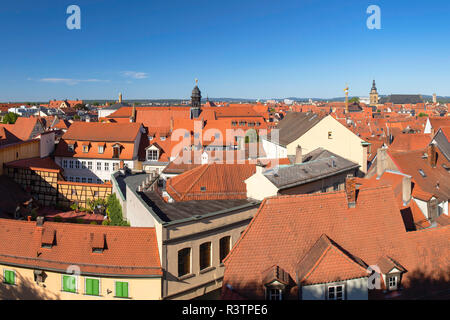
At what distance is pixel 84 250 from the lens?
1984 cm

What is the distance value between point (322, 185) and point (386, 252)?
9.77 meters

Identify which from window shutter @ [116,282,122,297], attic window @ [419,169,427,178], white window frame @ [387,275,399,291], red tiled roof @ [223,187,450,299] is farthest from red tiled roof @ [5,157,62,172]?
white window frame @ [387,275,399,291]

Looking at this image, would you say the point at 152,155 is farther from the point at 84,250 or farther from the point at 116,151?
the point at 84,250

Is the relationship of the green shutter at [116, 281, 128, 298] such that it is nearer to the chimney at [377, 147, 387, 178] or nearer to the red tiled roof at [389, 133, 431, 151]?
the chimney at [377, 147, 387, 178]

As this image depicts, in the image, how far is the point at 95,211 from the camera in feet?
127

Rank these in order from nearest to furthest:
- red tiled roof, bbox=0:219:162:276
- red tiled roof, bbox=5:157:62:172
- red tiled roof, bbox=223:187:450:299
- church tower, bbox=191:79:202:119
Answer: red tiled roof, bbox=223:187:450:299 → red tiled roof, bbox=0:219:162:276 → red tiled roof, bbox=5:157:62:172 → church tower, bbox=191:79:202:119

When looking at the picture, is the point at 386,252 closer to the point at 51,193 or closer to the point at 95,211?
the point at 95,211

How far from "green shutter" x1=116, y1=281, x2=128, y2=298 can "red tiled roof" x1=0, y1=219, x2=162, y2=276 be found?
0.55 meters

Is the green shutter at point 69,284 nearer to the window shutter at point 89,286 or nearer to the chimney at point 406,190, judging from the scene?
the window shutter at point 89,286

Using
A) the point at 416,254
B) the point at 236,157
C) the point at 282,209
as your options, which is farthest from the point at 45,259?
the point at 236,157

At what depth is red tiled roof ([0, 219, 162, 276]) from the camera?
744 inches

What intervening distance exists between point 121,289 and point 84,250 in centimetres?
280

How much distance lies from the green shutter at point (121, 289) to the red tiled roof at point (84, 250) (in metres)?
0.55

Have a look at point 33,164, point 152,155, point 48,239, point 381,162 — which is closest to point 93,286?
point 48,239
